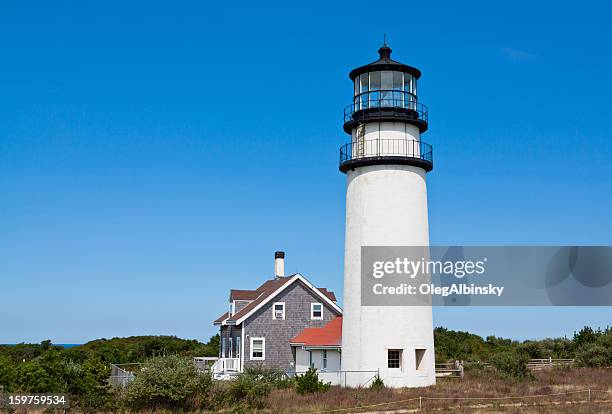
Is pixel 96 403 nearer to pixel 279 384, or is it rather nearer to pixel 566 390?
pixel 279 384

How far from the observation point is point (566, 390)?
88.7 ft

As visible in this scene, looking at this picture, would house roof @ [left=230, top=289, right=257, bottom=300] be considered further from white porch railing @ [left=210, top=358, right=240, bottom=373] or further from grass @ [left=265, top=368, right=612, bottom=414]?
grass @ [left=265, top=368, right=612, bottom=414]

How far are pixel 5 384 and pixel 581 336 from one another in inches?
1285

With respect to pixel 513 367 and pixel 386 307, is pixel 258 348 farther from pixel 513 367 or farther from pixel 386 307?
pixel 513 367

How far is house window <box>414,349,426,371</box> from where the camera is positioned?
2798 centimetres

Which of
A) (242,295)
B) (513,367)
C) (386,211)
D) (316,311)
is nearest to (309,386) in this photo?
(386,211)

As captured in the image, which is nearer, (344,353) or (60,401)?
(60,401)

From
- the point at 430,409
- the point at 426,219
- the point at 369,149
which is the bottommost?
the point at 430,409

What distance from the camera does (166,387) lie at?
23391mm

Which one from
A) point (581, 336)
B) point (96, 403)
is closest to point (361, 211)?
point (96, 403)

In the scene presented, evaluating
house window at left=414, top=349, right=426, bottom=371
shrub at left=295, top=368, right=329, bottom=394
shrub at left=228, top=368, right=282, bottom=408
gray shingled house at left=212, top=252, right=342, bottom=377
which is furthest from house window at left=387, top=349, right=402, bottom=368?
gray shingled house at left=212, top=252, right=342, bottom=377

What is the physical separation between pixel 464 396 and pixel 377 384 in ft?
10.8

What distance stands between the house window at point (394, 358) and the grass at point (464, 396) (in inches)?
44.1

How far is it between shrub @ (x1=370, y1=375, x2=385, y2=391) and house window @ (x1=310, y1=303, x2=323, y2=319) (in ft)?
34.9
